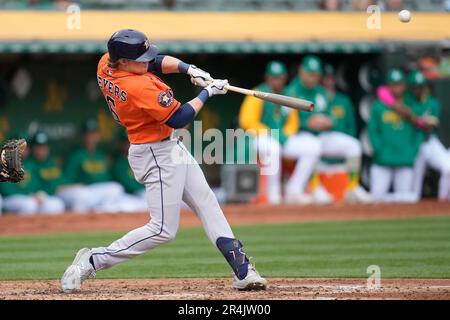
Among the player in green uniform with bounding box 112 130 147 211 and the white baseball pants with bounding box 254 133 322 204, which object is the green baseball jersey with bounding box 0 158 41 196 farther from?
the white baseball pants with bounding box 254 133 322 204

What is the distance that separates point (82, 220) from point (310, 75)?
11.3ft

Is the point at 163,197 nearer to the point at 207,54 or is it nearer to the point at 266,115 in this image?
the point at 266,115

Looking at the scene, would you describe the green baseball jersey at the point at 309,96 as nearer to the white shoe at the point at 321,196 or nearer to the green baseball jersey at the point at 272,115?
the green baseball jersey at the point at 272,115

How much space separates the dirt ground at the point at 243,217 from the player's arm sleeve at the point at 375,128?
108 centimetres

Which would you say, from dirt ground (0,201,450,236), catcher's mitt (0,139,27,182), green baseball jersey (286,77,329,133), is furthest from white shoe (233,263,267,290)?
green baseball jersey (286,77,329,133)

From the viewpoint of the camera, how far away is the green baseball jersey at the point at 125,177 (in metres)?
14.4

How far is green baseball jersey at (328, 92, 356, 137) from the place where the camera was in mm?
14203

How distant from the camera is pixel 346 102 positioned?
14.3m

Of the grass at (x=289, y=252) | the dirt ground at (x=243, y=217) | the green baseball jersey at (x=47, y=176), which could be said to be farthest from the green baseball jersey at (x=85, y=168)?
the grass at (x=289, y=252)

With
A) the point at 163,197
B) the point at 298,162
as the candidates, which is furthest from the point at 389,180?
the point at 163,197

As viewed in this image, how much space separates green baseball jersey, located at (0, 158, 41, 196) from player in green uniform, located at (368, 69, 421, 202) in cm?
444

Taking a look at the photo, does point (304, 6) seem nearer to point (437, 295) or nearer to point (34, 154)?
point (34, 154)

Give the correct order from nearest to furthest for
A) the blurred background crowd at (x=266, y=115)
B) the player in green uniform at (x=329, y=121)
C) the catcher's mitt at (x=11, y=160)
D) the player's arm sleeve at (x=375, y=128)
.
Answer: the catcher's mitt at (x=11, y=160)
the blurred background crowd at (x=266, y=115)
the player in green uniform at (x=329, y=121)
the player's arm sleeve at (x=375, y=128)
